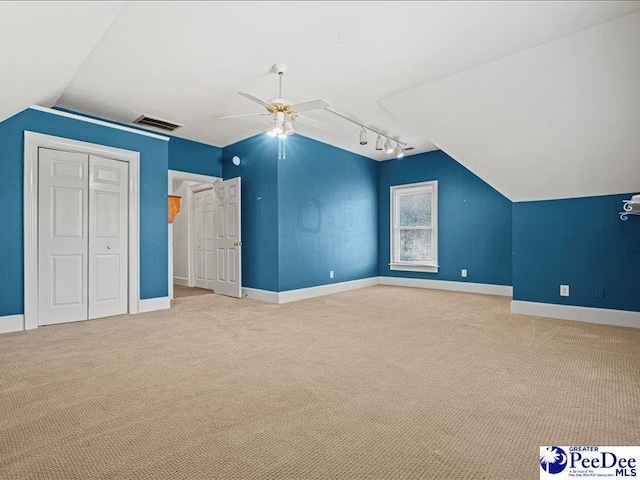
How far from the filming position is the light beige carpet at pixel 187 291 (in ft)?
21.5

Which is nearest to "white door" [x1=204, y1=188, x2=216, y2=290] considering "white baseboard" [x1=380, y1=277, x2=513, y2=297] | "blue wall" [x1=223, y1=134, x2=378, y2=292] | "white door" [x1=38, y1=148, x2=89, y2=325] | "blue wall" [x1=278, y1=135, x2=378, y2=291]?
"blue wall" [x1=223, y1=134, x2=378, y2=292]

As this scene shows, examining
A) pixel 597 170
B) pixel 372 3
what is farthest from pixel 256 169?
pixel 597 170

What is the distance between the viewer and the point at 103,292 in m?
4.56

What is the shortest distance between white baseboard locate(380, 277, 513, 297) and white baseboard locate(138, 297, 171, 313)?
4649 mm

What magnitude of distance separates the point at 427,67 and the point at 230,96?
2323 mm

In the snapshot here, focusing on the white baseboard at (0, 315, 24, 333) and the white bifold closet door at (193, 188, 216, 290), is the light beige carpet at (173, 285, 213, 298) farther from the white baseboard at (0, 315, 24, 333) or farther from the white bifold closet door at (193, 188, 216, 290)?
the white baseboard at (0, 315, 24, 333)

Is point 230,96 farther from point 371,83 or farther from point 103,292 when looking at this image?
point 103,292

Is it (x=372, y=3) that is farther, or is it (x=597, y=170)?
(x=597, y=170)

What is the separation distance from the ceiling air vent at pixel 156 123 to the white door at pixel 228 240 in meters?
1.32

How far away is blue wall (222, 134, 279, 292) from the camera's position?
5746 millimetres

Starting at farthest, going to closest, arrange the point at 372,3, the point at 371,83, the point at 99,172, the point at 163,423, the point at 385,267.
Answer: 1. the point at 385,267
2. the point at 99,172
3. the point at 371,83
4. the point at 372,3
5. the point at 163,423

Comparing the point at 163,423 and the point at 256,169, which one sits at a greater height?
the point at 256,169

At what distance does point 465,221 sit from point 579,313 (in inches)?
110

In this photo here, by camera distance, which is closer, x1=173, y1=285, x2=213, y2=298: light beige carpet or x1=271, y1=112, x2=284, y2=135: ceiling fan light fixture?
x1=271, y1=112, x2=284, y2=135: ceiling fan light fixture
